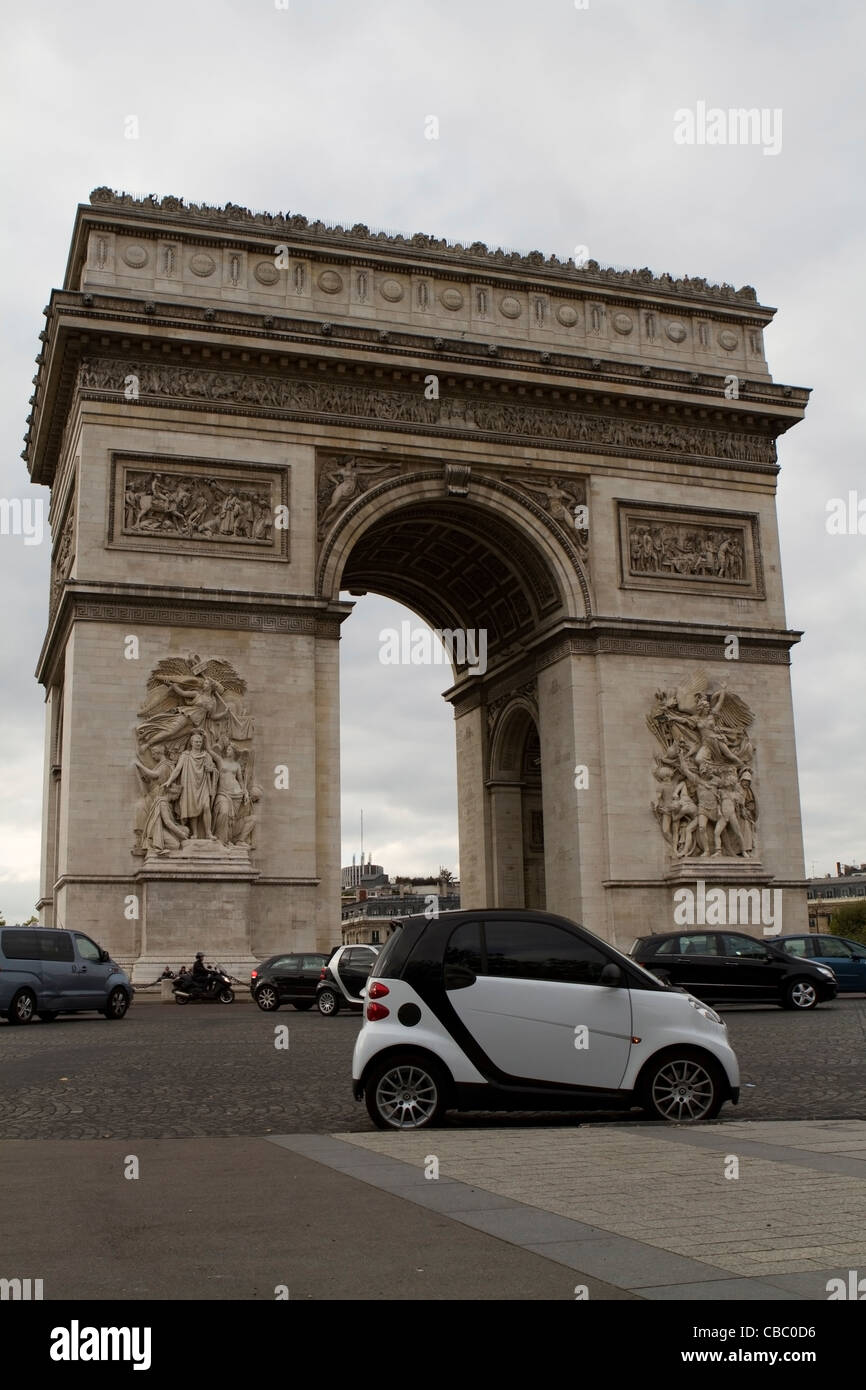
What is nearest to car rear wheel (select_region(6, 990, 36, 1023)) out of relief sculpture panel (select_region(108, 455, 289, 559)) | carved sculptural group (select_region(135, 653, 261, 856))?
carved sculptural group (select_region(135, 653, 261, 856))

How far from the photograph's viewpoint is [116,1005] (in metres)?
23.7

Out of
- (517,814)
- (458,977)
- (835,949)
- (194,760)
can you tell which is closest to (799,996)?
(835,949)

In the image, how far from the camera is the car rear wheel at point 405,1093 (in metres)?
9.86

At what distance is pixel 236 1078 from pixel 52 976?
10017mm

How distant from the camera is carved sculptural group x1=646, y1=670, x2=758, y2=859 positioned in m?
33.5

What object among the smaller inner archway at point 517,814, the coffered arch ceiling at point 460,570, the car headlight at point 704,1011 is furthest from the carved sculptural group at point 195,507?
the car headlight at point 704,1011

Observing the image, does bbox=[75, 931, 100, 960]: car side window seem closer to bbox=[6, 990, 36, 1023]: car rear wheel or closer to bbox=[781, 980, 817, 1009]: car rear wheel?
bbox=[6, 990, 36, 1023]: car rear wheel

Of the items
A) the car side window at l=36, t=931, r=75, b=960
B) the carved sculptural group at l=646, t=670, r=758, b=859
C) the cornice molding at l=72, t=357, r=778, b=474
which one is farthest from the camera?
the carved sculptural group at l=646, t=670, r=758, b=859

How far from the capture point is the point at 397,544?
3856cm

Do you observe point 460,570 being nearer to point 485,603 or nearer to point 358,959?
point 485,603

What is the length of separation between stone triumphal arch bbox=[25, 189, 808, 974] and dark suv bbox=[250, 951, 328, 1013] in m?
2.34

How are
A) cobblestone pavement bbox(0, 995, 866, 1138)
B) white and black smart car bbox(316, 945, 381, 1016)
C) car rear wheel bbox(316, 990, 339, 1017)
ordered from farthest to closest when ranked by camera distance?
car rear wheel bbox(316, 990, 339, 1017)
white and black smart car bbox(316, 945, 381, 1016)
cobblestone pavement bbox(0, 995, 866, 1138)
